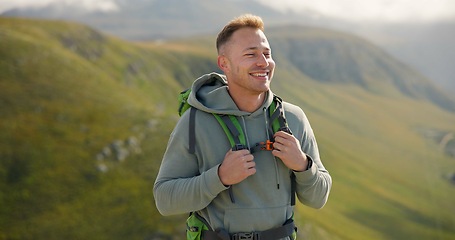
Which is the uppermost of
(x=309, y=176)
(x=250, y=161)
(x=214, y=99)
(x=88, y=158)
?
(x=214, y=99)

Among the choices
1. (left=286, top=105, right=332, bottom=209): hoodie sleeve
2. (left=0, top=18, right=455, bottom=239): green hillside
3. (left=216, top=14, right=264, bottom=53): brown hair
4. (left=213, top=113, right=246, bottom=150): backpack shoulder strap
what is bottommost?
(left=0, top=18, right=455, bottom=239): green hillside

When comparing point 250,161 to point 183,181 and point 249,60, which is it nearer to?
point 183,181

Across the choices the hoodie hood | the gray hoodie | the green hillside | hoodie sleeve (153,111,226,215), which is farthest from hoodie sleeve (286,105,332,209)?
the green hillside

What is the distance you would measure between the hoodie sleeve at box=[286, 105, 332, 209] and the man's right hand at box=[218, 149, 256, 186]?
0.80 m

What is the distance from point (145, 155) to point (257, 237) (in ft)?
239

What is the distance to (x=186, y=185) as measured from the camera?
20.4 feet

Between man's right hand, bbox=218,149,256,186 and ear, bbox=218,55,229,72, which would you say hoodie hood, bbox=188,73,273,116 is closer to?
ear, bbox=218,55,229,72

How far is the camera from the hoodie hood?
21.2ft

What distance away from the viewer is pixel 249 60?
6480 mm

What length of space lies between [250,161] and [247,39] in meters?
1.69

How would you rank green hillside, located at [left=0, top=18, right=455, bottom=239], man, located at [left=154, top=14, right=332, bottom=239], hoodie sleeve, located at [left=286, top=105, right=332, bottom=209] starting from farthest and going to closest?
green hillside, located at [left=0, top=18, right=455, bottom=239], hoodie sleeve, located at [left=286, top=105, right=332, bottom=209], man, located at [left=154, top=14, right=332, bottom=239]

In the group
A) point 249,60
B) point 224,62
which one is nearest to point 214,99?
point 224,62

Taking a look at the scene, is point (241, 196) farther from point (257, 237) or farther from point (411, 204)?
point (411, 204)

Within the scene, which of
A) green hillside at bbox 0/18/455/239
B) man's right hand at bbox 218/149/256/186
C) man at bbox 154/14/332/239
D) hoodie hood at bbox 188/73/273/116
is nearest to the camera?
man's right hand at bbox 218/149/256/186
